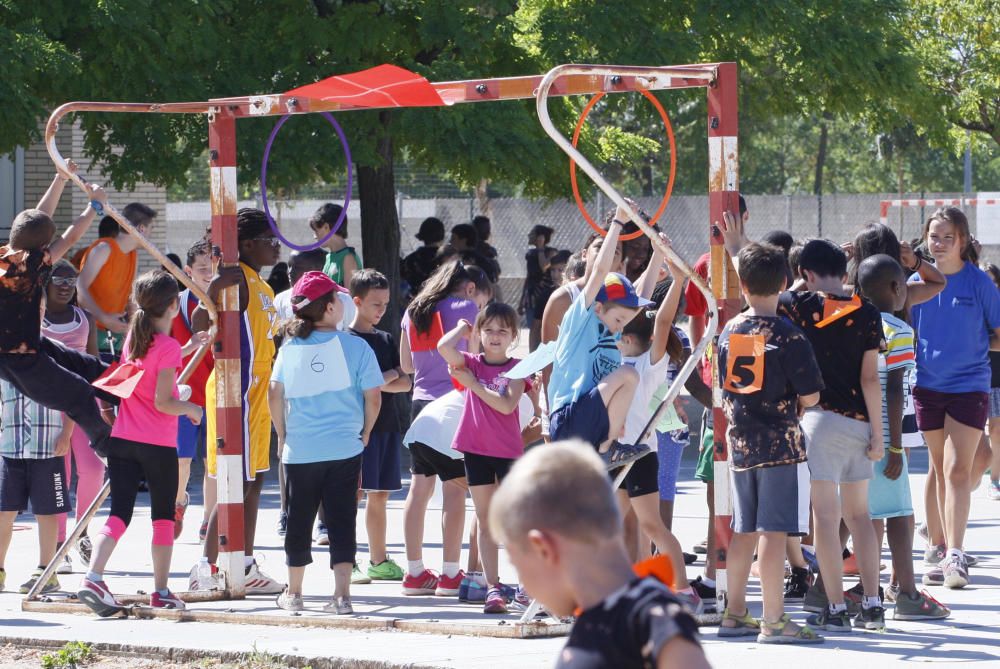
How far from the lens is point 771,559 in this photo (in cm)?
628

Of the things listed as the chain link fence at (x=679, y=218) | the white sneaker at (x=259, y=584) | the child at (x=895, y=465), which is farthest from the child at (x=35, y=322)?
the chain link fence at (x=679, y=218)

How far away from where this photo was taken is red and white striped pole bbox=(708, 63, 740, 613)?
6801 millimetres

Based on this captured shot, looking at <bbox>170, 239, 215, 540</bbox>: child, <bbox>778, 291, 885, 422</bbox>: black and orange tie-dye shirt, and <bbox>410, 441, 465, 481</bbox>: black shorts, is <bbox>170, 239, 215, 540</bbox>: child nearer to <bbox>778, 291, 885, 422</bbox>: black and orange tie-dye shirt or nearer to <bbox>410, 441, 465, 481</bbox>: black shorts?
<bbox>410, 441, 465, 481</bbox>: black shorts

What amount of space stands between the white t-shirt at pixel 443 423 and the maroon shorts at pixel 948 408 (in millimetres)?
2274

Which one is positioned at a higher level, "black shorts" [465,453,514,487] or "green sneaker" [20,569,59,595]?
"black shorts" [465,453,514,487]

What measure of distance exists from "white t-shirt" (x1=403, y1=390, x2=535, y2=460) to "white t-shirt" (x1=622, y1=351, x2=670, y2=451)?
74 centimetres

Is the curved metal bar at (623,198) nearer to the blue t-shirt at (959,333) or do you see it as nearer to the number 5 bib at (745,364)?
the number 5 bib at (745,364)

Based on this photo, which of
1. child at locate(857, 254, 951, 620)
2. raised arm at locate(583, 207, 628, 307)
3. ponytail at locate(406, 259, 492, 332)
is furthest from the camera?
ponytail at locate(406, 259, 492, 332)

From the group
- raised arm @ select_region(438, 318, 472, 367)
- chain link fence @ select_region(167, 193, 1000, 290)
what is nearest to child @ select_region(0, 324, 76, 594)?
raised arm @ select_region(438, 318, 472, 367)

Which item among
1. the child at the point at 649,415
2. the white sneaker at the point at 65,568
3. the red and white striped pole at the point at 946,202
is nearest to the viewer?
the child at the point at 649,415

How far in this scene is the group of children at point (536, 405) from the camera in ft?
21.2

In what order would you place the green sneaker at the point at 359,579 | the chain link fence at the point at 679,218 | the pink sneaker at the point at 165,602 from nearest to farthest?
the pink sneaker at the point at 165,602 < the green sneaker at the point at 359,579 < the chain link fence at the point at 679,218

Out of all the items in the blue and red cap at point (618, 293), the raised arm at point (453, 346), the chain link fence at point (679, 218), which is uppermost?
the chain link fence at point (679, 218)

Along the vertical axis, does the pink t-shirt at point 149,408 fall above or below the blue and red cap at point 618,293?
below
